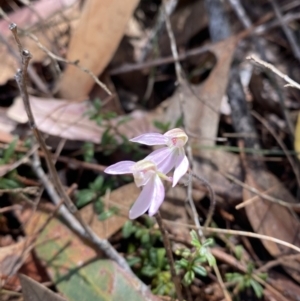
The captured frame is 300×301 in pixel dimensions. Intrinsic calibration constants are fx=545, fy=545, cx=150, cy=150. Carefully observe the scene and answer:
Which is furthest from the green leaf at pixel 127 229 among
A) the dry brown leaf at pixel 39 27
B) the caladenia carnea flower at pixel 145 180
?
the dry brown leaf at pixel 39 27

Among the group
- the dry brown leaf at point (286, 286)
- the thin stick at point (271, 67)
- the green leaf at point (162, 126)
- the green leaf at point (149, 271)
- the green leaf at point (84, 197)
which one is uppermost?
the thin stick at point (271, 67)

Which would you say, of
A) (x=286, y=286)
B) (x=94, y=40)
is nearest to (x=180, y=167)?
(x=286, y=286)

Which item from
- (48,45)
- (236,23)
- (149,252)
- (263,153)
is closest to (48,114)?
(48,45)

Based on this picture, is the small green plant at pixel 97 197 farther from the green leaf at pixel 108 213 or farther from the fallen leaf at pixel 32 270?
the fallen leaf at pixel 32 270

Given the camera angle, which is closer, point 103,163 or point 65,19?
point 103,163

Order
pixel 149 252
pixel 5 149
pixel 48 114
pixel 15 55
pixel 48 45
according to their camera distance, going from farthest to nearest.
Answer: pixel 48 45 → pixel 15 55 → pixel 48 114 → pixel 5 149 → pixel 149 252

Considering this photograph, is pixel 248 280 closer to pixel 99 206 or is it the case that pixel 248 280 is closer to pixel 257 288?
pixel 257 288

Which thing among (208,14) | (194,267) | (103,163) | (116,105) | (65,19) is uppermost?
(65,19)

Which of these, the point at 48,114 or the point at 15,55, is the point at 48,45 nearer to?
the point at 15,55
